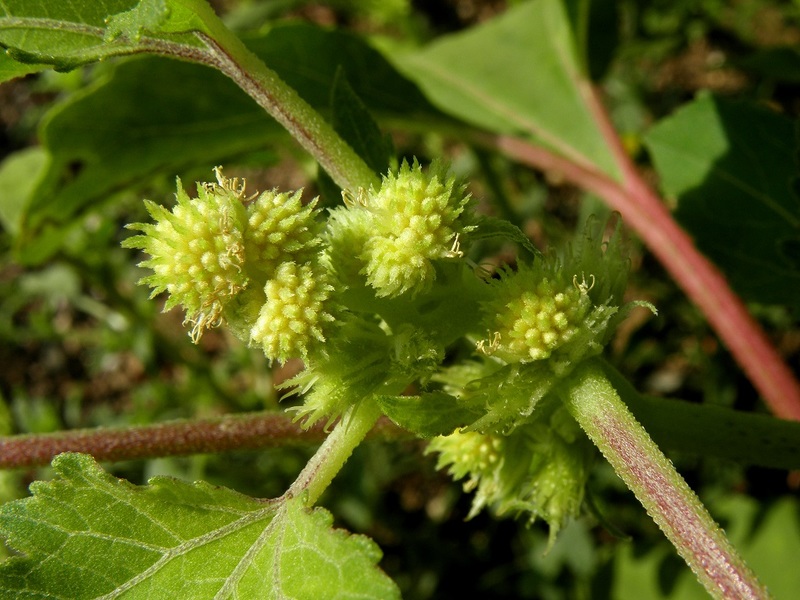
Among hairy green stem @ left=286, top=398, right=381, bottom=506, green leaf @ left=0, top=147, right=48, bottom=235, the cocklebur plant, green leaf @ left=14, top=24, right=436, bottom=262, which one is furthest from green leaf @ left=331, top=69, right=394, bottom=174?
green leaf @ left=0, top=147, right=48, bottom=235

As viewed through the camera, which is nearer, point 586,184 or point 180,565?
point 180,565

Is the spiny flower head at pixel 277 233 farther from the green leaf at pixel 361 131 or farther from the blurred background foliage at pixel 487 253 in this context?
the blurred background foliage at pixel 487 253

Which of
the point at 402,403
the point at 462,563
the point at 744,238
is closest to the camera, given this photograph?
the point at 402,403

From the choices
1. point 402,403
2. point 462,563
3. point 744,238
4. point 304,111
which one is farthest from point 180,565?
point 462,563

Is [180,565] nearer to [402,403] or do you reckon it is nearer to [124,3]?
[402,403]

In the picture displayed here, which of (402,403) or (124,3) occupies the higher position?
(124,3)

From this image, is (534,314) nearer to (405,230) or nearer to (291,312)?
(405,230)

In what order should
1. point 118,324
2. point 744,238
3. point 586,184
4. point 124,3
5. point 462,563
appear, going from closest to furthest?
1. point 124,3
2. point 744,238
3. point 586,184
4. point 462,563
5. point 118,324

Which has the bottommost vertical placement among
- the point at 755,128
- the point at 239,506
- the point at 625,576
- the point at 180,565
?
the point at 180,565
